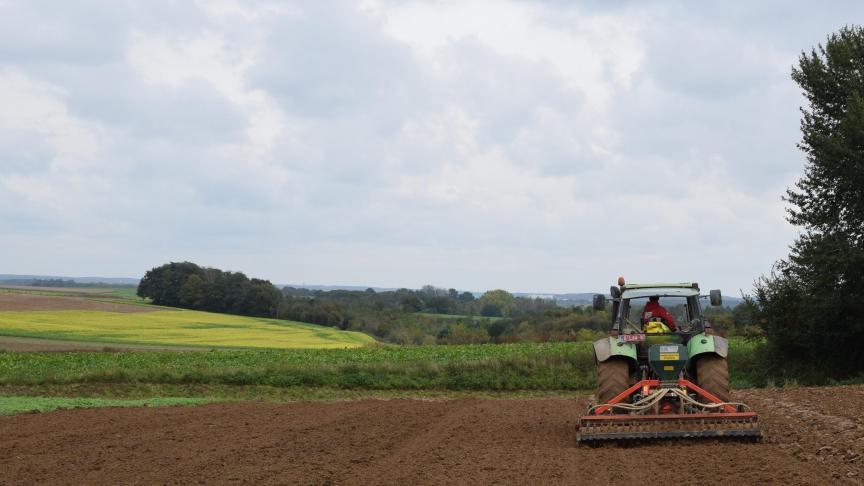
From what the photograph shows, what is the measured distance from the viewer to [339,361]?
29.5m

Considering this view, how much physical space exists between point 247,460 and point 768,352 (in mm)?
20256

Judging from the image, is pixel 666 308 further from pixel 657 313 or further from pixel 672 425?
pixel 672 425

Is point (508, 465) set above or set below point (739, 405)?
below

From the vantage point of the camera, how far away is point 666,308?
1216 centimetres

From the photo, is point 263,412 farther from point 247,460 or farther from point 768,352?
point 768,352

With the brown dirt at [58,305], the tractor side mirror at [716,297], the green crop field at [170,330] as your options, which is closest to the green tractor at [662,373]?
the tractor side mirror at [716,297]

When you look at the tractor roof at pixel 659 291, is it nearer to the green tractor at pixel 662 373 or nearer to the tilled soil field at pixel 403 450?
the green tractor at pixel 662 373

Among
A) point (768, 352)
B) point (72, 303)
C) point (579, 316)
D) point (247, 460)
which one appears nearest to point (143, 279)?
point (72, 303)

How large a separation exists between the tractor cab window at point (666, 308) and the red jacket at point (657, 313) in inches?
2.6

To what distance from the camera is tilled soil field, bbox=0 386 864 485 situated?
28.3ft

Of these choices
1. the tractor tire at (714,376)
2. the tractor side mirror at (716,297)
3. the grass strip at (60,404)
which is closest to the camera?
the tractor tire at (714,376)

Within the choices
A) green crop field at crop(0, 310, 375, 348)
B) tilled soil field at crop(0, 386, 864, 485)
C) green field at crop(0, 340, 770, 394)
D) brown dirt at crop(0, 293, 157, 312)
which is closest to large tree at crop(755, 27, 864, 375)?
green field at crop(0, 340, 770, 394)

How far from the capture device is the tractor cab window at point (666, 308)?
12.1m

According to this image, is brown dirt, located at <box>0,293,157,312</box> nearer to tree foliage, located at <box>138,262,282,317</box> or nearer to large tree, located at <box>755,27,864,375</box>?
tree foliage, located at <box>138,262,282,317</box>
